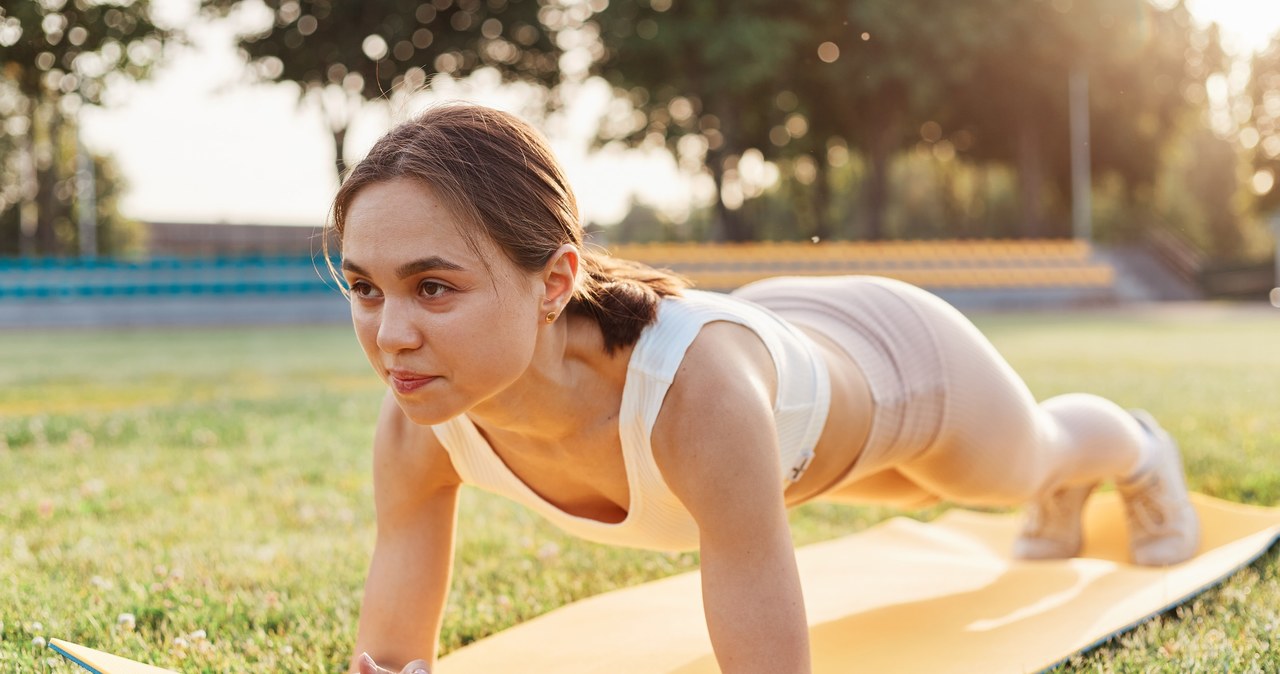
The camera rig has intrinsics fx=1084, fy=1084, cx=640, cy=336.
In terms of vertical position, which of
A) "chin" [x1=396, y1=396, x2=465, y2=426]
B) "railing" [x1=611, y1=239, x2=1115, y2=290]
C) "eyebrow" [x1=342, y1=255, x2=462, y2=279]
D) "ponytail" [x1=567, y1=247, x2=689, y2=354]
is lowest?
"railing" [x1=611, y1=239, x2=1115, y2=290]

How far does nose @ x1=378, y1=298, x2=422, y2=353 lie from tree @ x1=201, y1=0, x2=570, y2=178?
92.7ft

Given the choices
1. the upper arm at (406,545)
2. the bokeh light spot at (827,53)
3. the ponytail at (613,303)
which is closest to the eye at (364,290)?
the ponytail at (613,303)

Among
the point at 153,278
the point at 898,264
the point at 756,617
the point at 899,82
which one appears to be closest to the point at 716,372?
the point at 756,617

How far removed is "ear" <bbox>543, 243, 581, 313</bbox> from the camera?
1928 mm

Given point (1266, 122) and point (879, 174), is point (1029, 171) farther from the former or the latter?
point (1266, 122)

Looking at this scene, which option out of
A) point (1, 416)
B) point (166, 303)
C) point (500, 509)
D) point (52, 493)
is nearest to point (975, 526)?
point (500, 509)

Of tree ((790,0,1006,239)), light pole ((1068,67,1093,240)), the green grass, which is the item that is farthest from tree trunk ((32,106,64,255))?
light pole ((1068,67,1093,240))

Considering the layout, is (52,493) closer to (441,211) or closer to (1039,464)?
(441,211)

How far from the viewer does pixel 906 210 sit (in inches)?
2175

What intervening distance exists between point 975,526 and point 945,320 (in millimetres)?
1434

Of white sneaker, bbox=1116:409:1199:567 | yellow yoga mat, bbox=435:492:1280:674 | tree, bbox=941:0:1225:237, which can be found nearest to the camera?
yellow yoga mat, bbox=435:492:1280:674

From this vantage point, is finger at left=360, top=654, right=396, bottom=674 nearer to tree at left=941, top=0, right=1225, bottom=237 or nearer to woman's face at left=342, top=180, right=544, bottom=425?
woman's face at left=342, top=180, right=544, bottom=425

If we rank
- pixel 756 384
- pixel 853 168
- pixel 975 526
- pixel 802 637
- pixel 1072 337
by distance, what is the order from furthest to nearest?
pixel 853 168 → pixel 1072 337 → pixel 975 526 → pixel 756 384 → pixel 802 637

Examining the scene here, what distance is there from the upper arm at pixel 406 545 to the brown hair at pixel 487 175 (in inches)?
22.7
